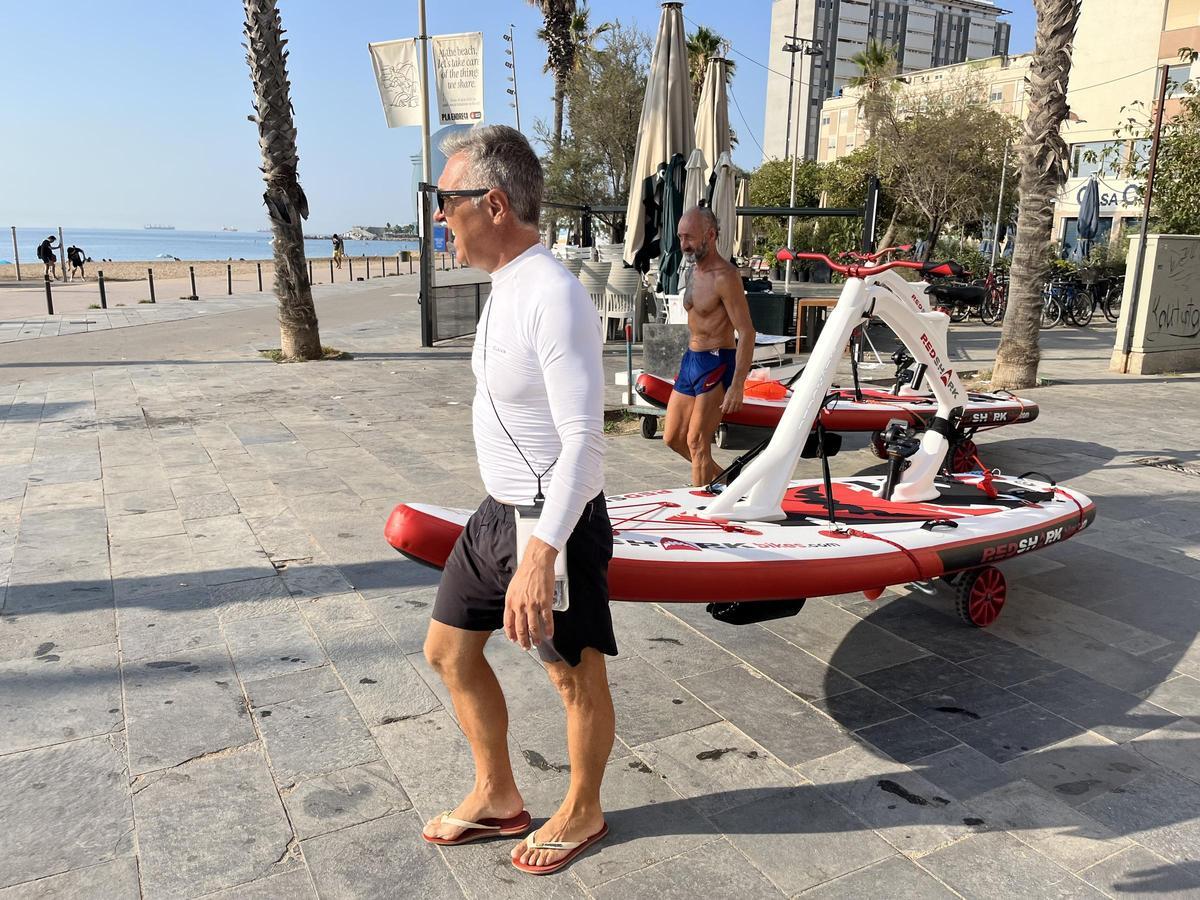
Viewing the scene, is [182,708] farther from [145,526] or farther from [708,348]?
[708,348]

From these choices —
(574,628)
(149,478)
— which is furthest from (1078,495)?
(149,478)

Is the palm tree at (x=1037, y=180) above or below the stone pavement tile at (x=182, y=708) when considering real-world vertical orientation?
above

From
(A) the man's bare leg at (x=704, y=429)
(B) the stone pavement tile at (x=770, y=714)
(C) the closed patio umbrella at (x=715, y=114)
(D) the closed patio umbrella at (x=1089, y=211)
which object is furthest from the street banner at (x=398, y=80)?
(D) the closed patio umbrella at (x=1089, y=211)

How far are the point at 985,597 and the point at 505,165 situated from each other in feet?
10.3

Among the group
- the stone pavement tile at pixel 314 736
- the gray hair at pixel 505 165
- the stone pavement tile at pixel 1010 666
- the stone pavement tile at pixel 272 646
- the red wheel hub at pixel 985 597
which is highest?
the gray hair at pixel 505 165

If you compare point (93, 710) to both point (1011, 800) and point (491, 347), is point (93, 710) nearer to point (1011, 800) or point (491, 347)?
point (491, 347)

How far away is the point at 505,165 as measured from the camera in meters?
2.16

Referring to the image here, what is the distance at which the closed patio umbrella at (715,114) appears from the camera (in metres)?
12.7

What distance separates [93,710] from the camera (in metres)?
3.26

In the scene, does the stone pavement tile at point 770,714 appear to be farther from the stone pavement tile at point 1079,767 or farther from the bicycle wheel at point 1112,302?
the bicycle wheel at point 1112,302

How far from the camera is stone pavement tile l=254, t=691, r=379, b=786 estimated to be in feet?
9.61

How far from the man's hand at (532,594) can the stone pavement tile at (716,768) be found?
109cm

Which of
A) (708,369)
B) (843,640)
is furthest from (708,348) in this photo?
(843,640)

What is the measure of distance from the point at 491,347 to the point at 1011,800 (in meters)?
2.23
